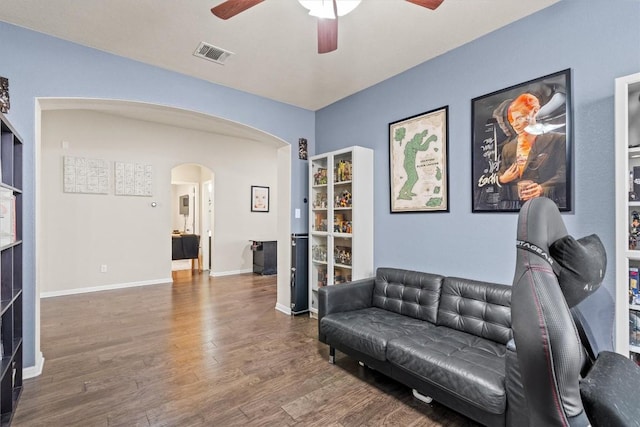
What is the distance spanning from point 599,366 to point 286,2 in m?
2.71

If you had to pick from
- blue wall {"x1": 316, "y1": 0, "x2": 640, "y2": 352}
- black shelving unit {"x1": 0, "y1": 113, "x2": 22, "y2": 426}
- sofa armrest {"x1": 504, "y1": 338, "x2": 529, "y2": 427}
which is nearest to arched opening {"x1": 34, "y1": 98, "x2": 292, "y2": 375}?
blue wall {"x1": 316, "y1": 0, "x2": 640, "y2": 352}

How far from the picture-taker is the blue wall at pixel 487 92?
1977 millimetres

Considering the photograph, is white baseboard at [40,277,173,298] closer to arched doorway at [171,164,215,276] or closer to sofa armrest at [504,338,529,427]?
arched doorway at [171,164,215,276]

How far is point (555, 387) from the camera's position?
A: 72 centimetres

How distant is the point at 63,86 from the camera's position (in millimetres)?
2664

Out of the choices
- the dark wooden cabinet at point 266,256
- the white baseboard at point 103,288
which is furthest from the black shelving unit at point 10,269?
the dark wooden cabinet at point 266,256

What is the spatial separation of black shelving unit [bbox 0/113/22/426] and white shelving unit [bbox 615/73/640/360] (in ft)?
11.0

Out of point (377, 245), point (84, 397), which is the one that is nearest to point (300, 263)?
point (377, 245)

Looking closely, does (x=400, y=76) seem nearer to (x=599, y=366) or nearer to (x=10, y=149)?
(x=599, y=366)

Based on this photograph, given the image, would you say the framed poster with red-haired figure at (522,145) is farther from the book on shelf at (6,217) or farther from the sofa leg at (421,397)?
the book on shelf at (6,217)

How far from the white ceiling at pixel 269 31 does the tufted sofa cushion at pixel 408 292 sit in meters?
2.09

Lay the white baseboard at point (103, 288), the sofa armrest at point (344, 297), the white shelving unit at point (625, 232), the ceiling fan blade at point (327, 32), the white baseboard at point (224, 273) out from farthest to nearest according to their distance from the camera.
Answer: the white baseboard at point (224, 273) → the white baseboard at point (103, 288) → the sofa armrest at point (344, 297) → the ceiling fan blade at point (327, 32) → the white shelving unit at point (625, 232)

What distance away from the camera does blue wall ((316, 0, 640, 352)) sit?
198 cm

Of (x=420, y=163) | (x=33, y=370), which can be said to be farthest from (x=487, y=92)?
(x=33, y=370)
